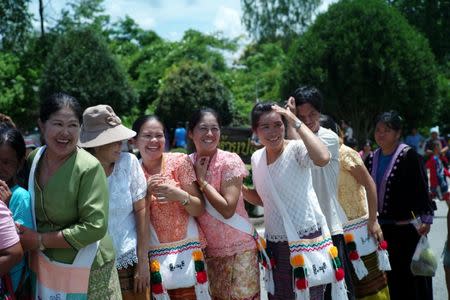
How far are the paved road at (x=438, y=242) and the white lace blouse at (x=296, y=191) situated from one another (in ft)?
7.62

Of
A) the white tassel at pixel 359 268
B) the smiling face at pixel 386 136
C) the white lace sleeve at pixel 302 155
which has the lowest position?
the white tassel at pixel 359 268

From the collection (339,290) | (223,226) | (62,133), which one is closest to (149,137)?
(223,226)

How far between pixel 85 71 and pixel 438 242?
11.6m

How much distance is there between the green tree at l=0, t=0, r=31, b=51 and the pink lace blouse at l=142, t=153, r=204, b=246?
13710mm

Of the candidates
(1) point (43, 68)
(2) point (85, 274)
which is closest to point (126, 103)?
(1) point (43, 68)

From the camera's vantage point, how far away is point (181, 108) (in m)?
20.1

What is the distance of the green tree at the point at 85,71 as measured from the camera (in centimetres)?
1625

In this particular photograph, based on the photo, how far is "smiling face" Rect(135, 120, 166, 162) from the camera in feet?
11.9

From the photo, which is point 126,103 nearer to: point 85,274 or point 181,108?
point 181,108

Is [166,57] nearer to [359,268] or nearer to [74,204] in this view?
[359,268]

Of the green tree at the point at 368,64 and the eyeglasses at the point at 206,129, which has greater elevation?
the green tree at the point at 368,64

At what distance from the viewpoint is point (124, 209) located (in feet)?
11.0

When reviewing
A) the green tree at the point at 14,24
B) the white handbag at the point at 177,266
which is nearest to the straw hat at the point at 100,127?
the white handbag at the point at 177,266

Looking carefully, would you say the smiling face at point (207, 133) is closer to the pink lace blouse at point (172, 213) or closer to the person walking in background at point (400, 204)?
the pink lace blouse at point (172, 213)
